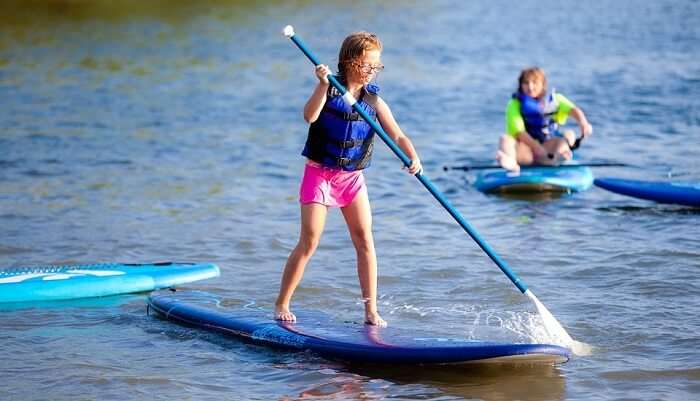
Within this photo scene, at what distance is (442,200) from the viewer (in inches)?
218

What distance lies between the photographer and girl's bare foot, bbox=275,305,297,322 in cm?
592

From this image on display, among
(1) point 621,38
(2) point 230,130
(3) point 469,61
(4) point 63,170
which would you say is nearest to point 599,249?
(4) point 63,170

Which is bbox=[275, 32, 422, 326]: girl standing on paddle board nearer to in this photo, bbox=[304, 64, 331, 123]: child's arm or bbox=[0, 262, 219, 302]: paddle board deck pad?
bbox=[304, 64, 331, 123]: child's arm

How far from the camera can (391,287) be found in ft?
23.3

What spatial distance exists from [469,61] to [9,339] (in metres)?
15.0

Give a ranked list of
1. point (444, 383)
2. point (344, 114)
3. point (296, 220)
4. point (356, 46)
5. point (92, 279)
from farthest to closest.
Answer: point (296, 220) < point (92, 279) < point (344, 114) < point (356, 46) < point (444, 383)

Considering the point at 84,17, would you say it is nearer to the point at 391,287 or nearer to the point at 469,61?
the point at 469,61

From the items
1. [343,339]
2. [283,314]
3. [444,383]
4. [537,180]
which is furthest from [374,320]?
[537,180]

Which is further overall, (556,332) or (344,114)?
(556,332)

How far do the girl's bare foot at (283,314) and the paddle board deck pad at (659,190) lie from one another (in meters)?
4.12

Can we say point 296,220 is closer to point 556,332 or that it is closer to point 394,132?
point 394,132

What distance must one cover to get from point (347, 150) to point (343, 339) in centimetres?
87

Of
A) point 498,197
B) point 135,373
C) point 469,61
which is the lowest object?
point 135,373

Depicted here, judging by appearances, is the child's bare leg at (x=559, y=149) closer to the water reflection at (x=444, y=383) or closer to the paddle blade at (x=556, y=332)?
the paddle blade at (x=556, y=332)
